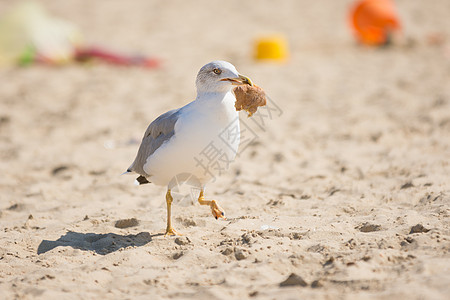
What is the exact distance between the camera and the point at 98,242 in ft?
12.5

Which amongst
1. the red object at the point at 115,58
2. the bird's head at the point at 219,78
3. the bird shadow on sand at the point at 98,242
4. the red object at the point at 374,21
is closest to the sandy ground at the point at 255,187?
the bird shadow on sand at the point at 98,242

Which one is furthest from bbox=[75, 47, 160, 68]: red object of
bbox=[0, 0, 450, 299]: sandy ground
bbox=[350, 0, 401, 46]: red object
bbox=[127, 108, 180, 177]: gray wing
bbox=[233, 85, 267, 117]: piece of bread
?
bbox=[233, 85, 267, 117]: piece of bread

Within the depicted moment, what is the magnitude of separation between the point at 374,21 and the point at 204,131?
839 centimetres

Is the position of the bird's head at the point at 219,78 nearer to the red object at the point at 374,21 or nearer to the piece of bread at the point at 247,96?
the piece of bread at the point at 247,96

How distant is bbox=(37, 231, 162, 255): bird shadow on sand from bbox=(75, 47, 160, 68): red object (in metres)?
6.53

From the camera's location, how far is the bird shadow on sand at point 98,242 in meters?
3.71

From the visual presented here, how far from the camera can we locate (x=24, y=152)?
6145 mm

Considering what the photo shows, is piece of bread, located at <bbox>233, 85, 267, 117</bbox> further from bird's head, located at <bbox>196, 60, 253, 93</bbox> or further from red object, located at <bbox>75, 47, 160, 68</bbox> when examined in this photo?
red object, located at <bbox>75, 47, 160, 68</bbox>

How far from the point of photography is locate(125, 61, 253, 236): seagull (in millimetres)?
3508

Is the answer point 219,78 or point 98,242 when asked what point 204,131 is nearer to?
point 219,78

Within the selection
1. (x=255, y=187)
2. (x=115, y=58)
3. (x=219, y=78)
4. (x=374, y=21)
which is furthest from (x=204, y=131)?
(x=374, y=21)

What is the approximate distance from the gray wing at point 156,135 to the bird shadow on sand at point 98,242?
443 millimetres

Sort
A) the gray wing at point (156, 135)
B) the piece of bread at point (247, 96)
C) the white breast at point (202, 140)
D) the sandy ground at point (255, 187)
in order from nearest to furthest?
the sandy ground at point (255, 187) → the white breast at point (202, 140) → the gray wing at point (156, 135) → the piece of bread at point (247, 96)

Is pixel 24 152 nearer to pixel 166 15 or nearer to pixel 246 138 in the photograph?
pixel 246 138
